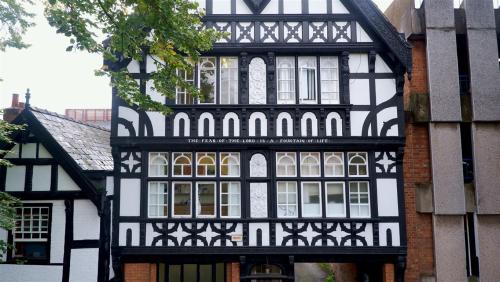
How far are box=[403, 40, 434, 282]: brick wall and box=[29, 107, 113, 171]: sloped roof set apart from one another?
989 cm

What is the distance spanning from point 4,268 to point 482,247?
14636mm

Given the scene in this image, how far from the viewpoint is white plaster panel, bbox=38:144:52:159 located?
13.5 metres

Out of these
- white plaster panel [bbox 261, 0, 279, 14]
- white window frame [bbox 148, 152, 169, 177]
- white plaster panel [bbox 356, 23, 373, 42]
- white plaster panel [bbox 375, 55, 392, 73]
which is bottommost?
white window frame [bbox 148, 152, 169, 177]

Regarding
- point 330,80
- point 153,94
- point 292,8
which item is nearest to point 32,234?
point 153,94

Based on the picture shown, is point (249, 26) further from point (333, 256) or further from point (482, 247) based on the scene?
point (482, 247)

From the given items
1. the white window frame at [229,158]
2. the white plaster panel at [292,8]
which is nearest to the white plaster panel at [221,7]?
the white plaster panel at [292,8]

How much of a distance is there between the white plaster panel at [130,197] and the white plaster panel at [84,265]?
1.54 meters

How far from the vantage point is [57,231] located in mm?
13219

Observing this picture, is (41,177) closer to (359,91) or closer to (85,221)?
(85,221)

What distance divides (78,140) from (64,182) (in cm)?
200

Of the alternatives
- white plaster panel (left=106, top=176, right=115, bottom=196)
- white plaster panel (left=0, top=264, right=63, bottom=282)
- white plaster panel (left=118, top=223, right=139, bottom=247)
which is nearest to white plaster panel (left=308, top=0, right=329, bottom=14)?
white plaster panel (left=106, top=176, right=115, bottom=196)

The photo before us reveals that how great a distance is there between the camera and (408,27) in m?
14.3

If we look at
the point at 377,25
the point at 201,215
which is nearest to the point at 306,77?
the point at 377,25

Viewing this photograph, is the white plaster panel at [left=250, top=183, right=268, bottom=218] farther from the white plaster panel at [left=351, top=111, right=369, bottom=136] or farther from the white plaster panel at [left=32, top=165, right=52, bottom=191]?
the white plaster panel at [left=32, top=165, right=52, bottom=191]
